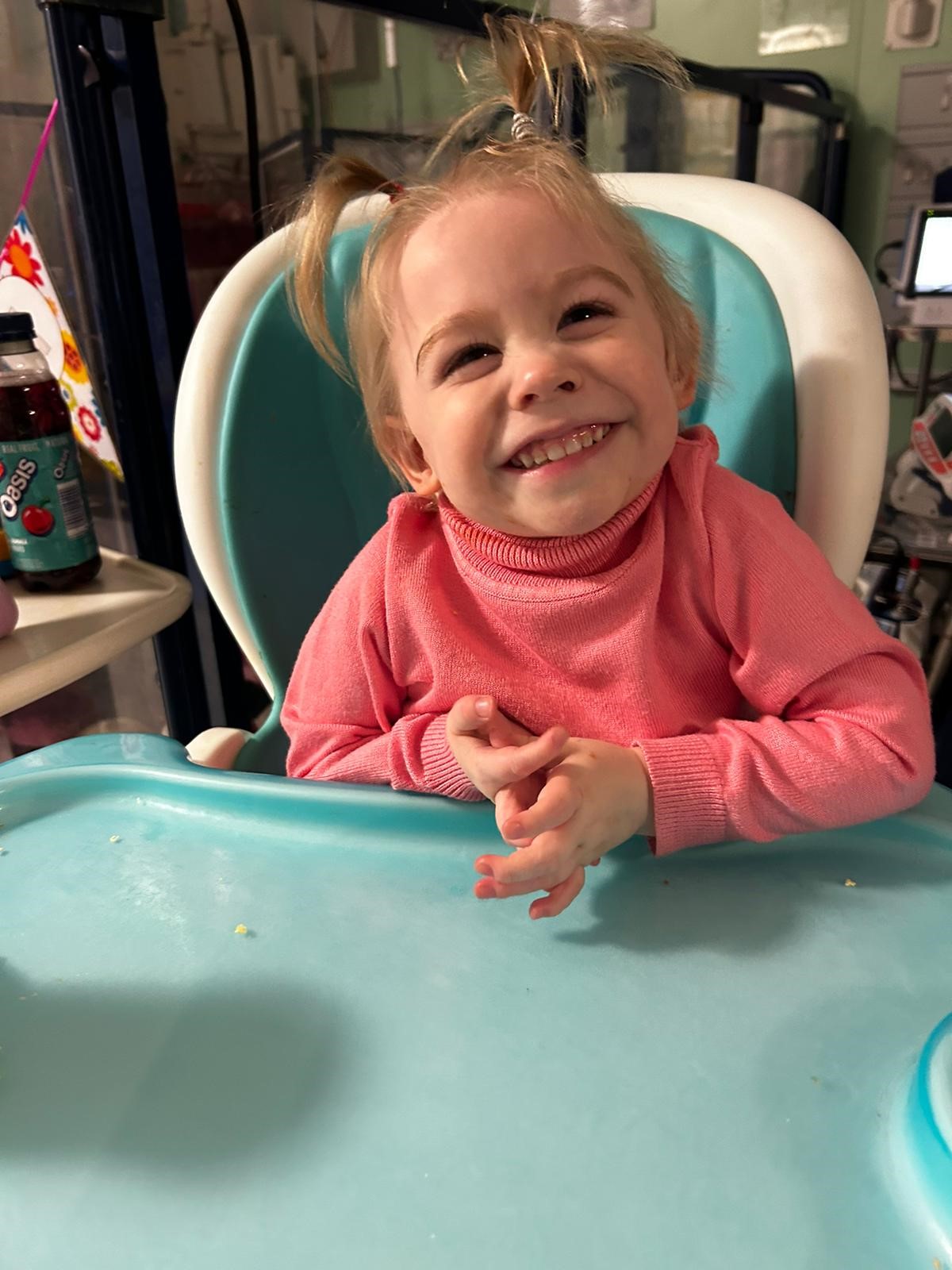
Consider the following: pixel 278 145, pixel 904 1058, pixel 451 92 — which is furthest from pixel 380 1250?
pixel 451 92

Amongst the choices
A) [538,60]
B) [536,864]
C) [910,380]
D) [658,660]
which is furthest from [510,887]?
[910,380]

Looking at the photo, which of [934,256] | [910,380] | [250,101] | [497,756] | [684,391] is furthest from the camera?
[910,380]

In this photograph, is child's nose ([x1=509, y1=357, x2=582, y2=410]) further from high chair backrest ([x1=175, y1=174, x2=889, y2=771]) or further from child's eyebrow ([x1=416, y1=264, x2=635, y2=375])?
high chair backrest ([x1=175, y1=174, x2=889, y2=771])

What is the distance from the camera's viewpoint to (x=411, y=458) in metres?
0.69

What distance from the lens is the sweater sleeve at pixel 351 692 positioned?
2.11 feet

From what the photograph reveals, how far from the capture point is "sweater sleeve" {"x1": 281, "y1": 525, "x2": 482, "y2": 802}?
0.64 metres

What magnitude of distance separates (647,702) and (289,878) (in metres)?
0.24

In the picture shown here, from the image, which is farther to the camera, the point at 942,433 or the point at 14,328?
the point at 942,433

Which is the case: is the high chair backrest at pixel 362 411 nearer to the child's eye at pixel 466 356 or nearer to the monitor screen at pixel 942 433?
the child's eye at pixel 466 356

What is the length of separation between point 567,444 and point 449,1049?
0.32 m

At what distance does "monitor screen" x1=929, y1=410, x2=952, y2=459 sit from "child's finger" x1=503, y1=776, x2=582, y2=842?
1497 millimetres

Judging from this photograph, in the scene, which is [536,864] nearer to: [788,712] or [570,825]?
[570,825]

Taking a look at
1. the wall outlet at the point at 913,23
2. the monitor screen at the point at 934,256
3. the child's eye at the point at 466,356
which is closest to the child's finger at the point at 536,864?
the child's eye at the point at 466,356

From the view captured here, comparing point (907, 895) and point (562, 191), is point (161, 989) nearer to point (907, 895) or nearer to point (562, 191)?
point (907, 895)
